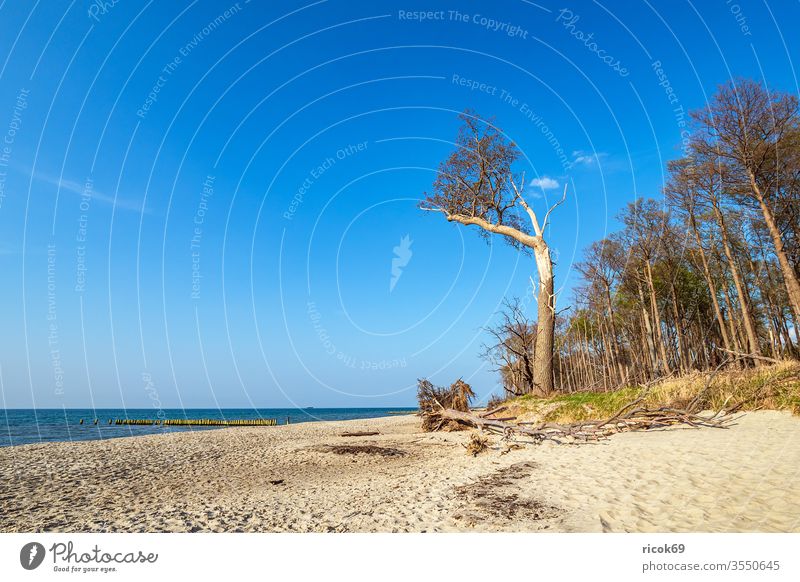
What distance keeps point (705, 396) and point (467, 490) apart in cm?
1053

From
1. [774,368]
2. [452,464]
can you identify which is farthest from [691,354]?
[452,464]

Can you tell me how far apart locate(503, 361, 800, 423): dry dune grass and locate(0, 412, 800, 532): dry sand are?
89 centimetres

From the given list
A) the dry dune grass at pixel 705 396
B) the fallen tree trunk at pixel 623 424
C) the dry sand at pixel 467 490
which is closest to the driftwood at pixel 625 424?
the fallen tree trunk at pixel 623 424

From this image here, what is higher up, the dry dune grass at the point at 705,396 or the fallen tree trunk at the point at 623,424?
the dry dune grass at the point at 705,396

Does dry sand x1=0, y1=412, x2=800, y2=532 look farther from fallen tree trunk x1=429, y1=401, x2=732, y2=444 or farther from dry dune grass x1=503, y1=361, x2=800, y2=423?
dry dune grass x1=503, y1=361, x2=800, y2=423

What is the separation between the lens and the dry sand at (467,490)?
4625 mm

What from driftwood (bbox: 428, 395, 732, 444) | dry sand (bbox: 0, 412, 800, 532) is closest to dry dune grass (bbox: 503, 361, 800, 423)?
driftwood (bbox: 428, 395, 732, 444)

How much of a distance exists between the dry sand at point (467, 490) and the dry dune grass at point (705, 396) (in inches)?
35.1

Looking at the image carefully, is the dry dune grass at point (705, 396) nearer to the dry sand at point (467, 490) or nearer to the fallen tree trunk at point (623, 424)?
the fallen tree trunk at point (623, 424)

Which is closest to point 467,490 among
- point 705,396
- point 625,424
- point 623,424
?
point 625,424
